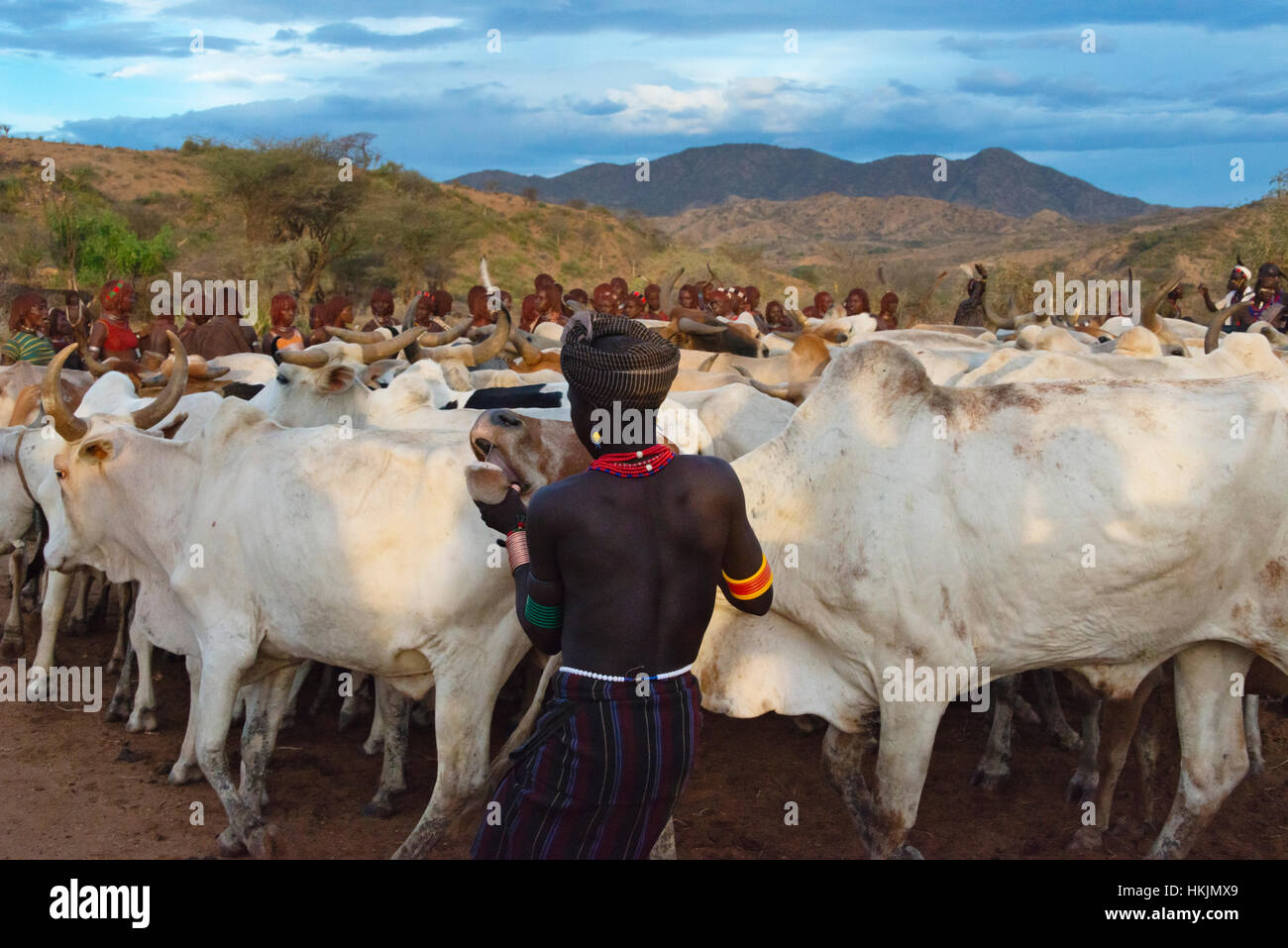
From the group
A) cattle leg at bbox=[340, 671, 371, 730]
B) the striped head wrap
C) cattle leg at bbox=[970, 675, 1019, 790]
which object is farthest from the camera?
cattle leg at bbox=[340, 671, 371, 730]

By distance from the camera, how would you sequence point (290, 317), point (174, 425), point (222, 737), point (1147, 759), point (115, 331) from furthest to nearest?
point (290, 317) < point (115, 331) < point (174, 425) < point (1147, 759) < point (222, 737)

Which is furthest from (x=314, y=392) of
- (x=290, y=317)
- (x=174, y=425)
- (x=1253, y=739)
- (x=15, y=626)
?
(x=1253, y=739)

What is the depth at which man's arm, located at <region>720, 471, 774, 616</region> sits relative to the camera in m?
2.92

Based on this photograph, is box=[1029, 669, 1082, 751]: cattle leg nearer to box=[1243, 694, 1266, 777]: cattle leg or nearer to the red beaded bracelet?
box=[1243, 694, 1266, 777]: cattle leg

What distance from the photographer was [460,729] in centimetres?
472

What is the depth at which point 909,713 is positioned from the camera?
4195 mm

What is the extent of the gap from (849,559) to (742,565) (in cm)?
129

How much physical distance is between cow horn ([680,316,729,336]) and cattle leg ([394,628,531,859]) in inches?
243

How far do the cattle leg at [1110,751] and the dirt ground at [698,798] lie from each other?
0.10m

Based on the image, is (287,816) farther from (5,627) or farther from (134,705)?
(5,627)

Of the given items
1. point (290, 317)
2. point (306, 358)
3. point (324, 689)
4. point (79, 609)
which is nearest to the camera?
point (306, 358)

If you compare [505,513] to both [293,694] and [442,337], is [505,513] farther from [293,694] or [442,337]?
[442,337]

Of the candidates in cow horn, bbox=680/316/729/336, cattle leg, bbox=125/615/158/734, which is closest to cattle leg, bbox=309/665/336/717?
cattle leg, bbox=125/615/158/734

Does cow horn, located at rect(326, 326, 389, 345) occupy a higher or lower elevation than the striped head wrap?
lower
